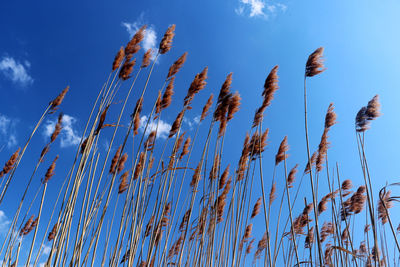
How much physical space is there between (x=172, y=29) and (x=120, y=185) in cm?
157

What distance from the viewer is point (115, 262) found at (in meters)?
2.16

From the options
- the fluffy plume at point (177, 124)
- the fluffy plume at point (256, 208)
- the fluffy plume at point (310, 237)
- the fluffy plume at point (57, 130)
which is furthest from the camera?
the fluffy plume at point (256, 208)

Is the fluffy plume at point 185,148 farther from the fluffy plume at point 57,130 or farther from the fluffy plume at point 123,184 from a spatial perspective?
the fluffy plume at point 57,130

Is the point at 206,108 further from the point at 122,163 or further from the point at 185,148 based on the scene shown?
the point at 122,163

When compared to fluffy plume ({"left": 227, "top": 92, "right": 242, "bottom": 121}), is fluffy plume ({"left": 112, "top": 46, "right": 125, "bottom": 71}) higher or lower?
higher

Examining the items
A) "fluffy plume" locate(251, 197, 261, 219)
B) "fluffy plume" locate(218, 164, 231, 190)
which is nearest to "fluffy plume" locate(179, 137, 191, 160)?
"fluffy plume" locate(218, 164, 231, 190)

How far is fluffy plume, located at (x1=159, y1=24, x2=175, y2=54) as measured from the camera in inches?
101

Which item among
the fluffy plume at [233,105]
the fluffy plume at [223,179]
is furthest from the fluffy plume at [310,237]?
the fluffy plume at [233,105]

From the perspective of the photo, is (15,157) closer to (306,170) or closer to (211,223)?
(211,223)

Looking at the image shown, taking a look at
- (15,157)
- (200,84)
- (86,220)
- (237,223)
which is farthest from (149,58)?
(15,157)

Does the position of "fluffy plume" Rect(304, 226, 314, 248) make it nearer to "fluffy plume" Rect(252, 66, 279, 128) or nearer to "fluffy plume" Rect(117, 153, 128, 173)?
"fluffy plume" Rect(252, 66, 279, 128)

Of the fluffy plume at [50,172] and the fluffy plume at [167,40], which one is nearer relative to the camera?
the fluffy plume at [167,40]

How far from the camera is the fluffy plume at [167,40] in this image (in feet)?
8.39

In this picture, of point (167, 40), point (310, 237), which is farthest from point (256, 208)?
point (167, 40)
